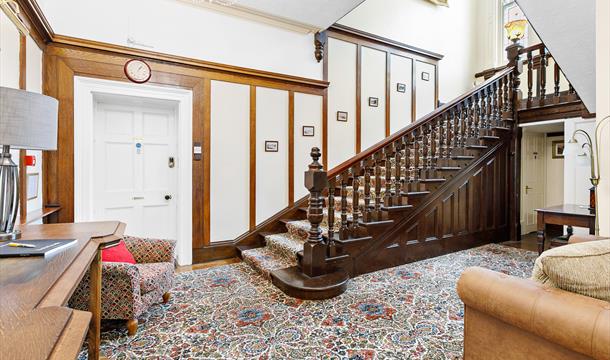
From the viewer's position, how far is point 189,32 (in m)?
3.78

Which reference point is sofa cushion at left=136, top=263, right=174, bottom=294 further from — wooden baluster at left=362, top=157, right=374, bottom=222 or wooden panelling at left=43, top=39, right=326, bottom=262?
wooden baluster at left=362, top=157, right=374, bottom=222

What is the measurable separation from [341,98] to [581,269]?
421 centimetres

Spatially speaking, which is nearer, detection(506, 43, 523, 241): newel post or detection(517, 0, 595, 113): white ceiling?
detection(517, 0, 595, 113): white ceiling

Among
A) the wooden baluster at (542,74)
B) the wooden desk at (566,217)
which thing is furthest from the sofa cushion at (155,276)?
the wooden baluster at (542,74)

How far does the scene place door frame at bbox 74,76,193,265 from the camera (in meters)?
3.28

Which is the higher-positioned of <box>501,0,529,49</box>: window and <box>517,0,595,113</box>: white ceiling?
<box>501,0,529,49</box>: window

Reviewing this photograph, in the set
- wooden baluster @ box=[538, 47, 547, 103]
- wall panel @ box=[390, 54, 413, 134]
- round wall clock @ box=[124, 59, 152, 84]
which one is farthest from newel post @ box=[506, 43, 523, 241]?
round wall clock @ box=[124, 59, 152, 84]

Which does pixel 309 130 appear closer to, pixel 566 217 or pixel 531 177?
pixel 566 217

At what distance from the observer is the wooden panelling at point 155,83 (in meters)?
3.15

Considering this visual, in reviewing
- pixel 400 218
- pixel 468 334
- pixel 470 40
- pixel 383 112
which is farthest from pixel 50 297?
pixel 470 40

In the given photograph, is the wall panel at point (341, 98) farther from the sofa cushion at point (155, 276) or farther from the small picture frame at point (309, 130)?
the sofa cushion at point (155, 276)

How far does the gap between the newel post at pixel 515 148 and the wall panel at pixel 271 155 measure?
11.4 feet

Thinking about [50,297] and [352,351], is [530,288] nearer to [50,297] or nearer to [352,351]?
[352,351]

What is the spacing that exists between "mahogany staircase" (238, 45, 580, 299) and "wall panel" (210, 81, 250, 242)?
44 centimetres
